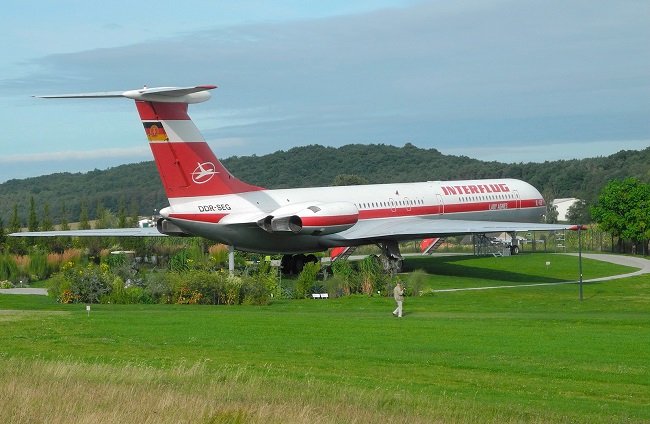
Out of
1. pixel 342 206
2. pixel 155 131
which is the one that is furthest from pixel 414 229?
pixel 155 131

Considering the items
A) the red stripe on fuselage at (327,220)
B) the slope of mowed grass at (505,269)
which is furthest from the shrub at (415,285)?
the red stripe on fuselage at (327,220)

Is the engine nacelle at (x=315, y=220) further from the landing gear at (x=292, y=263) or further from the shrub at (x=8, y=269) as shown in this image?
the shrub at (x=8, y=269)

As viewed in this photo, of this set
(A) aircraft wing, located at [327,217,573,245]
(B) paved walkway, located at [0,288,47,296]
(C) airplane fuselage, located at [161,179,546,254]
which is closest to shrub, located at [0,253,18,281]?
(B) paved walkway, located at [0,288,47,296]

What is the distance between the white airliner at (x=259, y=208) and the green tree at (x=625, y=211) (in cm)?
1583

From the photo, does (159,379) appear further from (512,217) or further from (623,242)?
(623,242)

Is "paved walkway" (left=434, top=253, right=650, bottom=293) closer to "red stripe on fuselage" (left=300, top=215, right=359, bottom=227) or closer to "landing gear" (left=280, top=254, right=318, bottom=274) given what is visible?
"red stripe on fuselage" (left=300, top=215, right=359, bottom=227)

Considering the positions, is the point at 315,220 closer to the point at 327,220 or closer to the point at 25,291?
the point at 327,220

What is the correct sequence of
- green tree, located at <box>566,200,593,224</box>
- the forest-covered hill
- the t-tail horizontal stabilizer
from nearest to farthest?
the t-tail horizontal stabilizer, green tree, located at <box>566,200,593,224</box>, the forest-covered hill

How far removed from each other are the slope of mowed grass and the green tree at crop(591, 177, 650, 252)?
8993 mm

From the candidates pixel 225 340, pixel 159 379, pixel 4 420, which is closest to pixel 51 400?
pixel 4 420

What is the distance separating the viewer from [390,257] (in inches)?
1665

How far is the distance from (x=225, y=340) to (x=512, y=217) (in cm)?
3298

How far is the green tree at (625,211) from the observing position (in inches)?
2258

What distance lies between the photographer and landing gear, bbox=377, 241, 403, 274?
42156 millimetres
